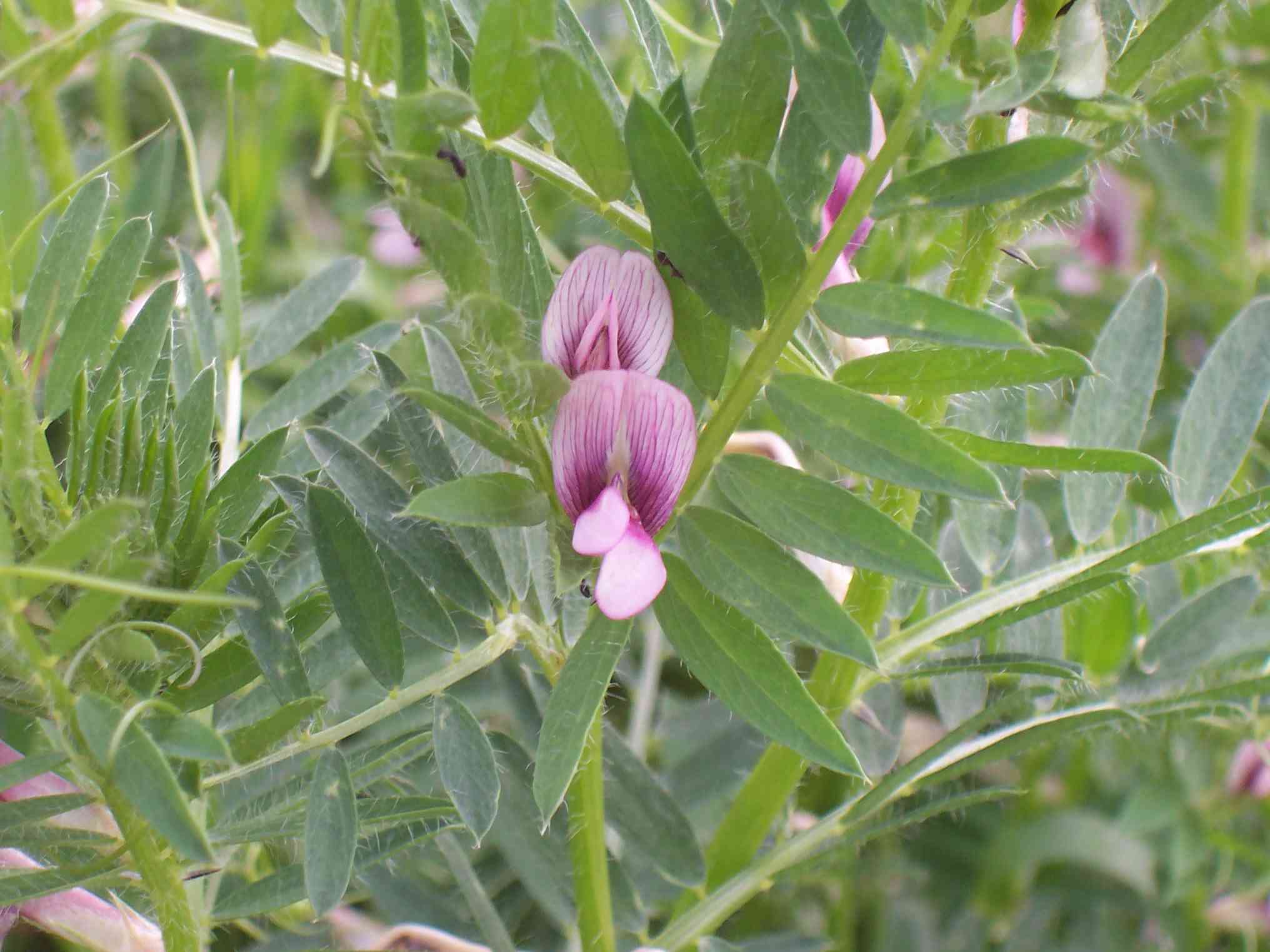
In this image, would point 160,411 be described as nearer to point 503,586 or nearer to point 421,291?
point 503,586

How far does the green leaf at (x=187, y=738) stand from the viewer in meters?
0.38

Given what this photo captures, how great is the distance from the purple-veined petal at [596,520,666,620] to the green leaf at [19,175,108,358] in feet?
0.76

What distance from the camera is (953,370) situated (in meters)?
0.45

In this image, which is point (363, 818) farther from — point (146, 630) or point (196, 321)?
point (196, 321)

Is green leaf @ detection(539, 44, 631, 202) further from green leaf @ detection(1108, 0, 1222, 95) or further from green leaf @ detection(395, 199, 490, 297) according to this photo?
green leaf @ detection(1108, 0, 1222, 95)

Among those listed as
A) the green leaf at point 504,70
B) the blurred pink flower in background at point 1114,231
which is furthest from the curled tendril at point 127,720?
the blurred pink flower in background at point 1114,231

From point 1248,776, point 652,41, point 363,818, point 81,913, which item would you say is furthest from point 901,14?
point 1248,776

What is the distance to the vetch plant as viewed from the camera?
1.33 feet

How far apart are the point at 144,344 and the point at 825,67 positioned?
0.29m

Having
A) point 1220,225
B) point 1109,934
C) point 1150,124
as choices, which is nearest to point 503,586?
point 1150,124

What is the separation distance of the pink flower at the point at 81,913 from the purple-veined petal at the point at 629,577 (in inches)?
9.4

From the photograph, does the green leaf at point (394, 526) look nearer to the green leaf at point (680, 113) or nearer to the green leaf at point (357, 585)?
the green leaf at point (357, 585)

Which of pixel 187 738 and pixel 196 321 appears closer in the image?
pixel 187 738

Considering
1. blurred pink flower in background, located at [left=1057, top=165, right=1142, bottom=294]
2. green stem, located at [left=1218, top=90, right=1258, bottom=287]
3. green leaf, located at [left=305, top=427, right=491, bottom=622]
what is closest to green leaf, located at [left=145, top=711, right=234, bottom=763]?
green leaf, located at [left=305, top=427, right=491, bottom=622]
